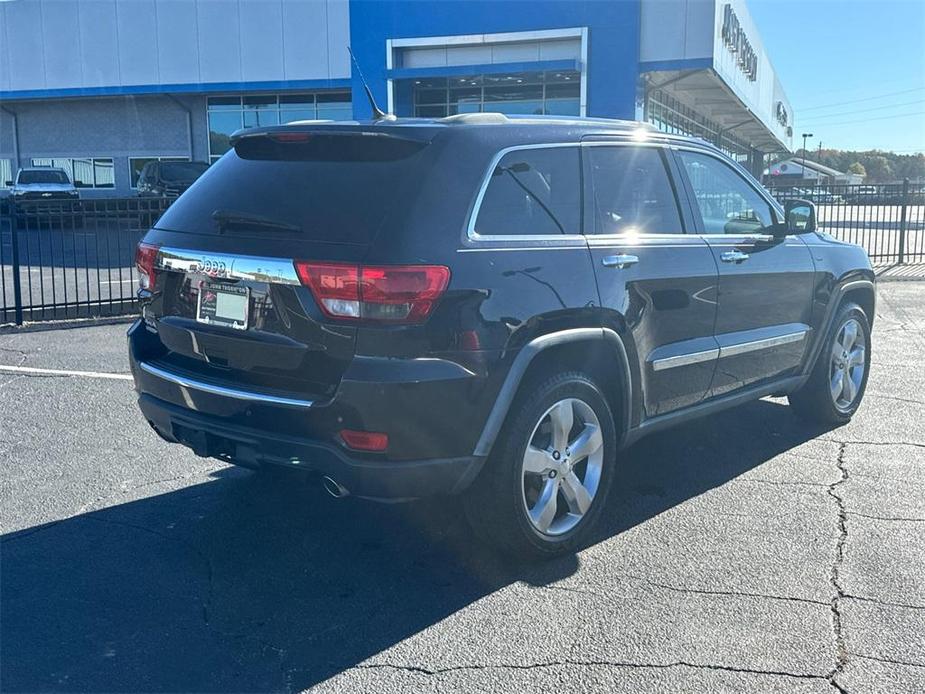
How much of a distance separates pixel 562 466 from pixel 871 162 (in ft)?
535

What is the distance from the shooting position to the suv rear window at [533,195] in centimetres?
388

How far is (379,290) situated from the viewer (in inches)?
136

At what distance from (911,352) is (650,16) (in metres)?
17.0

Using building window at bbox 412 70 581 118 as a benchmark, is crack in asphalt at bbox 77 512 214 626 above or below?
below

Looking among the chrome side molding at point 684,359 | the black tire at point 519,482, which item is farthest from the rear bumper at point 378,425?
the chrome side molding at point 684,359

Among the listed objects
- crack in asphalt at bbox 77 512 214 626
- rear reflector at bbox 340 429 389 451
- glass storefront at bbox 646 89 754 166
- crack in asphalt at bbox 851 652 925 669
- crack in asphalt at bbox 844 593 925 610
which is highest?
glass storefront at bbox 646 89 754 166

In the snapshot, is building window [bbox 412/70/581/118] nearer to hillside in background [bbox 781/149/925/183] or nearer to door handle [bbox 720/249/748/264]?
door handle [bbox 720/249/748/264]

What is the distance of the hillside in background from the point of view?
5148 inches

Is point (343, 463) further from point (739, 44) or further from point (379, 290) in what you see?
point (739, 44)

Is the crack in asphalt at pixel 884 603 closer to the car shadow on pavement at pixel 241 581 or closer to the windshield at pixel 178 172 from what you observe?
the car shadow on pavement at pixel 241 581

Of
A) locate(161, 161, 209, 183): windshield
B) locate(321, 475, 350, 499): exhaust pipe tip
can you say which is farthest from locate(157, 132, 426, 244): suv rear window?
locate(161, 161, 209, 183): windshield

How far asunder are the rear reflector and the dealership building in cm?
2186

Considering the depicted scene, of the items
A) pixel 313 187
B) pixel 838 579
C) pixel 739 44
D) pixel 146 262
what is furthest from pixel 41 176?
pixel 838 579

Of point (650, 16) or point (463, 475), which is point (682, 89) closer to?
point (650, 16)
